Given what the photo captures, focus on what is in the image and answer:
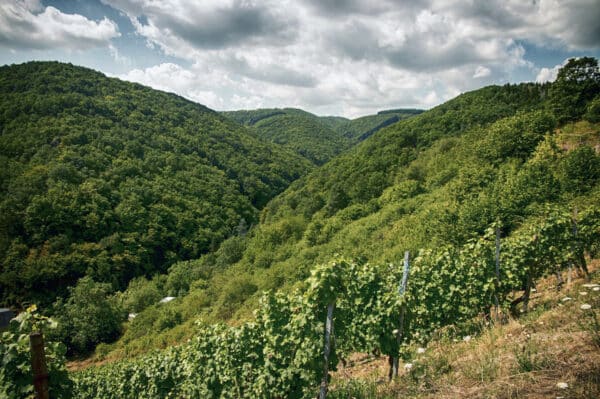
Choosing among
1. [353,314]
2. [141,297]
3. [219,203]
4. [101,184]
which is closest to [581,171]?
[353,314]

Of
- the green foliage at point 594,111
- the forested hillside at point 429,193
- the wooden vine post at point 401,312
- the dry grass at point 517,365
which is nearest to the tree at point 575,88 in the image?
the forested hillside at point 429,193

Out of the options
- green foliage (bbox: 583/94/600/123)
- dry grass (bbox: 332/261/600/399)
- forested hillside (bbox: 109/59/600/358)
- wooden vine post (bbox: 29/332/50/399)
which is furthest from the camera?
green foliage (bbox: 583/94/600/123)

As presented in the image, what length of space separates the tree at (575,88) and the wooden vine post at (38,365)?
4293 cm

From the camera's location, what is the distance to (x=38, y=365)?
136 inches

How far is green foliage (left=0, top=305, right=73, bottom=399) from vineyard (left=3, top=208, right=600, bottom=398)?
0.38 meters

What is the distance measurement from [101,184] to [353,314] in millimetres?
88212

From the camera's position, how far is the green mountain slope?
6222cm

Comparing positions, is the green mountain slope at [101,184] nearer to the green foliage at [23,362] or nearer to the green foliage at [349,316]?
the green foliage at [349,316]

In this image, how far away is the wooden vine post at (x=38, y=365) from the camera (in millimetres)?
3381

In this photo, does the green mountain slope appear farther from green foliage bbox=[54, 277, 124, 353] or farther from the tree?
the tree

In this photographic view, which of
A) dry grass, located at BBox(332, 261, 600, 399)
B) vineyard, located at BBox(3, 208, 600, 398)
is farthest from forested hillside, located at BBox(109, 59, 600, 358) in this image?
dry grass, located at BBox(332, 261, 600, 399)

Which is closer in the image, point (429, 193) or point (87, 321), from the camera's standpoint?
point (429, 193)

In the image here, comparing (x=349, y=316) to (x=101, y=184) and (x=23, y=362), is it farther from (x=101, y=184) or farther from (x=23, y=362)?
(x=101, y=184)

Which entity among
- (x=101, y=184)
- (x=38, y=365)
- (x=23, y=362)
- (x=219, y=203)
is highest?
(x=101, y=184)
